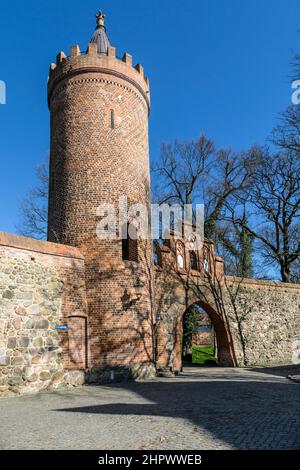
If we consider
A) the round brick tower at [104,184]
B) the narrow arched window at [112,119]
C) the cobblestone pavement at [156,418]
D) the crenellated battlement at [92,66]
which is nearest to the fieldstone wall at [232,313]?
the round brick tower at [104,184]

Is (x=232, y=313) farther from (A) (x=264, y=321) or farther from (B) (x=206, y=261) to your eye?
(B) (x=206, y=261)

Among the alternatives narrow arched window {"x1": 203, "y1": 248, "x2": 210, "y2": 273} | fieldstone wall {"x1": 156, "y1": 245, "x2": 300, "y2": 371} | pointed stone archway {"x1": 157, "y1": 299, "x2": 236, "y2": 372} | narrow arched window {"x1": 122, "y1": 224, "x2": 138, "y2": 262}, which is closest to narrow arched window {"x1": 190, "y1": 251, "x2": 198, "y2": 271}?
fieldstone wall {"x1": 156, "y1": 245, "x2": 300, "y2": 371}

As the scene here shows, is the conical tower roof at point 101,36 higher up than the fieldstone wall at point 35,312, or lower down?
higher up

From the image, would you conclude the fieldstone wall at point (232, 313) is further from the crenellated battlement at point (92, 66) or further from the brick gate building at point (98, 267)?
the crenellated battlement at point (92, 66)

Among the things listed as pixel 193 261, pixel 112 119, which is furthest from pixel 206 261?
pixel 112 119

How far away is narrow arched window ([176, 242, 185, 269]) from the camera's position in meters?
16.7

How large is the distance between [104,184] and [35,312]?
4.98m

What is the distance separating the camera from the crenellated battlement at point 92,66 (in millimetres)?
14609

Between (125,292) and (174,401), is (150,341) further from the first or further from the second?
(174,401)

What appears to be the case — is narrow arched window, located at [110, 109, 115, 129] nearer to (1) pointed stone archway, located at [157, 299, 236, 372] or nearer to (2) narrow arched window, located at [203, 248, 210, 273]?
(2) narrow arched window, located at [203, 248, 210, 273]

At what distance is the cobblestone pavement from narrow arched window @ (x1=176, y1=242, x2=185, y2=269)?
6492mm

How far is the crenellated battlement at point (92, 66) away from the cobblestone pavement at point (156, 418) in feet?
36.3

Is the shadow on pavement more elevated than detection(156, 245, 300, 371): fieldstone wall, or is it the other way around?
detection(156, 245, 300, 371): fieldstone wall
